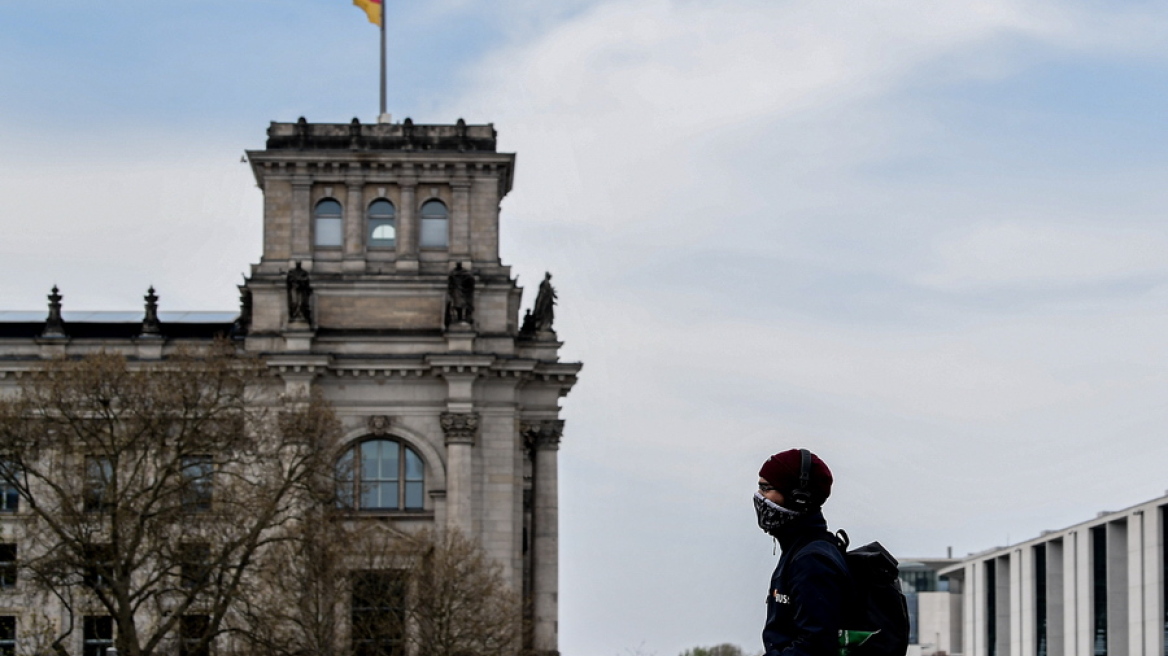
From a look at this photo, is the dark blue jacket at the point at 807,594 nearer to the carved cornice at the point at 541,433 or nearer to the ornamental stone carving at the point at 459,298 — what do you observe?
the ornamental stone carving at the point at 459,298

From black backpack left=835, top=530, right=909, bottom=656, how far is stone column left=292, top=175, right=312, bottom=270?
7945 centimetres

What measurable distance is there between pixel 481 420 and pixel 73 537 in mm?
21693

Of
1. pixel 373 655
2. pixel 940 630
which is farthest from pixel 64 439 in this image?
pixel 940 630

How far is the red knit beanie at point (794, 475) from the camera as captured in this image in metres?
9.77

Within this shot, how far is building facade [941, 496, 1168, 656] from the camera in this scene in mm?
89125

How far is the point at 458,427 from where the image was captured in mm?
85562

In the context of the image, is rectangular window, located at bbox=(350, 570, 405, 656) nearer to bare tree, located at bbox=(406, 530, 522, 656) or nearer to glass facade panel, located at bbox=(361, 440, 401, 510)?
bare tree, located at bbox=(406, 530, 522, 656)

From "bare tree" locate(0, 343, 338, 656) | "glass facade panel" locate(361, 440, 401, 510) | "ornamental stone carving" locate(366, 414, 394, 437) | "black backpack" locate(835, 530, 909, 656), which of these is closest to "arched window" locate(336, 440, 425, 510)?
"glass facade panel" locate(361, 440, 401, 510)

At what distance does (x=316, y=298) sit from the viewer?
87.2 m

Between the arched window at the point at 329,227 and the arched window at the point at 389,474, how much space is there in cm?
790

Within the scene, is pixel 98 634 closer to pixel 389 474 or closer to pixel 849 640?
pixel 389 474

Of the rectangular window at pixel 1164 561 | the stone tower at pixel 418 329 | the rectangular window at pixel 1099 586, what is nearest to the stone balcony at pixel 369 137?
the stone tower at pixel 418 329

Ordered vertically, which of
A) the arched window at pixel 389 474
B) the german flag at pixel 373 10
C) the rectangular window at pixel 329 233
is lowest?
the arched window at pixel 389 474

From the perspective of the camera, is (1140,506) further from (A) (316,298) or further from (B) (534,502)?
(A) (316,298)
